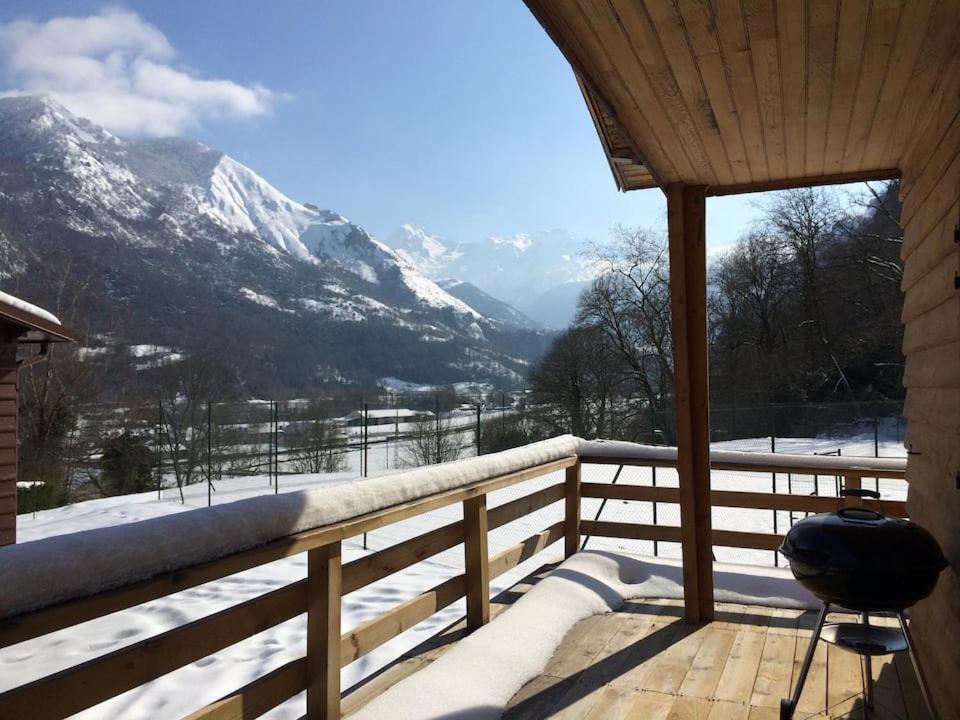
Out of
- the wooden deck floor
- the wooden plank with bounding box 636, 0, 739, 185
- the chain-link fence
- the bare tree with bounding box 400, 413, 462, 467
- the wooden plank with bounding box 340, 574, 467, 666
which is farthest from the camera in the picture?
the bare tree with bounding box 400, 413, 462, 467

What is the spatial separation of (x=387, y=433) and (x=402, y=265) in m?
159

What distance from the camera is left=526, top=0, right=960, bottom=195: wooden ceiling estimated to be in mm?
1757

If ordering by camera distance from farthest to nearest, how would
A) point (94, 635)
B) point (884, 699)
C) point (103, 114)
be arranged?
point (103, 114), point (94, 635), point (884, 699)

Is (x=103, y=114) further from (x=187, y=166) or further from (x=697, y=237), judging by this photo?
(x=697, y=237)

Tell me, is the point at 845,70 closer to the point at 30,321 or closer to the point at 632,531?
the point at 632,531

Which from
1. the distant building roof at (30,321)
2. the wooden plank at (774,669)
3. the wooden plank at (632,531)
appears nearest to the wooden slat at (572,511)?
the wooden plank at (632,531)

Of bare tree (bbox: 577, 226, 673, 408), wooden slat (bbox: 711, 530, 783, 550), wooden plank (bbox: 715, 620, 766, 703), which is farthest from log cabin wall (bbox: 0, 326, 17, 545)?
bare tree (bbox: 577, 226, 673, 408)

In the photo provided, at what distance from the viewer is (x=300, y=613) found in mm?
2125

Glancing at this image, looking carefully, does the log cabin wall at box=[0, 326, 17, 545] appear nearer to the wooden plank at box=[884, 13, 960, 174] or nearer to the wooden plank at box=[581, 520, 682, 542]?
the wooden plank at box=[581, 520, 682, 542]

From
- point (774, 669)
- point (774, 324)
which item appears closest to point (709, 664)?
point (774, 669)

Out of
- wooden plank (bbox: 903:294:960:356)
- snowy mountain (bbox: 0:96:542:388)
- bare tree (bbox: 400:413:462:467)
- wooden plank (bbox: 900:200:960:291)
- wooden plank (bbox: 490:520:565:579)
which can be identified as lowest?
bare tree (bbox: 400:413:462:467)

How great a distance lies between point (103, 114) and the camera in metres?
188

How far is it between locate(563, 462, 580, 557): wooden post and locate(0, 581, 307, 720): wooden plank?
2.49m

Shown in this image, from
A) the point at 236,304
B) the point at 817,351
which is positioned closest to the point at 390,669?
the point at 817,351
